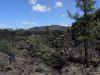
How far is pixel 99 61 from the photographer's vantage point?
31.8 metres

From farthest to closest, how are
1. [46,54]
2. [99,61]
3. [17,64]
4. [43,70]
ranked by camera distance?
[46,54] → [99,61] → [17,64] → [43,70]

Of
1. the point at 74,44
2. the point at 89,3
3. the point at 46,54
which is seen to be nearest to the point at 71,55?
the point at 46,54

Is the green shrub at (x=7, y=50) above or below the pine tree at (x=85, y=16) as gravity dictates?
below

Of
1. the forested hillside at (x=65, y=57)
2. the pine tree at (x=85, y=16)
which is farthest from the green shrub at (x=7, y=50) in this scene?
the pine tree at (x=85, y=16)

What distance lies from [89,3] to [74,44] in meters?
14.3

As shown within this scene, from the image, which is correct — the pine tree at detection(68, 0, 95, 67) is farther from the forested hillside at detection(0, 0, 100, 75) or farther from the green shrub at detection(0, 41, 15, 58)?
the green shrub at detection(0, 41, 15, 58)

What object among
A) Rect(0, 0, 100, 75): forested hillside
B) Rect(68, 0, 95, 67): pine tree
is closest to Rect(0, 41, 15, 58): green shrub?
Rect(0, 0, 100, 75): forested hillside

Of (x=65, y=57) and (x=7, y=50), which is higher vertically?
(x=7, y=50)

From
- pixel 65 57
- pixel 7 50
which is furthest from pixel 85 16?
pixel 7 50

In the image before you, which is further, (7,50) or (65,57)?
(65,57)

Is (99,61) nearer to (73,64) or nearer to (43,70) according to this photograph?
(73,64)

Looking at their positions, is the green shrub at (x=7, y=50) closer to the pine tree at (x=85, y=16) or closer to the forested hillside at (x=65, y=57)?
the forested hillside at (x=65, y=57)

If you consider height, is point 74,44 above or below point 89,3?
below

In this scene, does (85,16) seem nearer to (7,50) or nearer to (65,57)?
(65,57)
